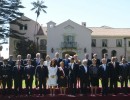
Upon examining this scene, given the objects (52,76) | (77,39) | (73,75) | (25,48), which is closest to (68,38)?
(77,39)

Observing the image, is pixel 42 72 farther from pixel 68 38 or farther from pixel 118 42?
pixel 118 42

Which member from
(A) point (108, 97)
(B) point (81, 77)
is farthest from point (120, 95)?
(B) point (81, 77)

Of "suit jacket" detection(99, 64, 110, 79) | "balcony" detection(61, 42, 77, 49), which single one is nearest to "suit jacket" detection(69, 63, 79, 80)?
"suit jacket" detection(99, 64, 110, 79)

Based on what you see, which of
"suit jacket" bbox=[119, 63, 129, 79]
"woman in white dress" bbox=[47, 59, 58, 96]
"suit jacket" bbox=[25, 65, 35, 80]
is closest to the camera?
"woman in white dress" bbox=[47, 59, 58, 96]

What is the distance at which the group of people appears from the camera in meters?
17.7

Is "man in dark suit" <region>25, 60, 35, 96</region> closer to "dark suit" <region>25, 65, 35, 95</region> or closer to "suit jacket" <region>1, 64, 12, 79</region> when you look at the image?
"dark suit" <region>25, 65, 35, 95</region>

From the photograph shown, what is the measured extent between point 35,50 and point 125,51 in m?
17.0

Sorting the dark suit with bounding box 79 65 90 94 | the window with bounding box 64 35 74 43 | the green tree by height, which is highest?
the window with bounding box 64 35 74 43

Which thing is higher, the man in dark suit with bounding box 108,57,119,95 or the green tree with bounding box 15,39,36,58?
the green tree with bounding box 15,39,36,58

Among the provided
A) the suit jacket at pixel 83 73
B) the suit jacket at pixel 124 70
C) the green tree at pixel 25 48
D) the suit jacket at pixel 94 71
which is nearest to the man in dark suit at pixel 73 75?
the suit jacket at pixel 83 73

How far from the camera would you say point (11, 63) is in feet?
62.1

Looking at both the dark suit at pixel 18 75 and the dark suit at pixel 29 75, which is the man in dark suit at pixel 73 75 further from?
the dark suit at pixel 18 75

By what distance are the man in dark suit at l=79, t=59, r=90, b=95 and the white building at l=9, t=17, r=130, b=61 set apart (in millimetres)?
43629

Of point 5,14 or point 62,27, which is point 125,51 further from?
point 5,14
